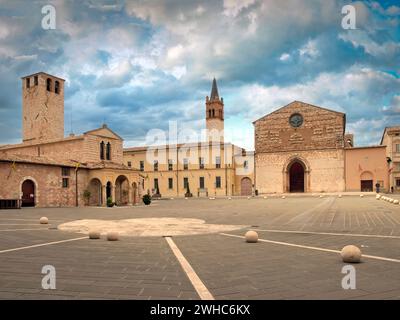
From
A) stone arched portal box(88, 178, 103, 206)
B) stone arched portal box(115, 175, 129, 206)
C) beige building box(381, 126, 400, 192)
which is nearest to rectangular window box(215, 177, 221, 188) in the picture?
stone arched portal box(115, 175, 129, 206)

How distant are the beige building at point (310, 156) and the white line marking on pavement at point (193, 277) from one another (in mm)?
44232

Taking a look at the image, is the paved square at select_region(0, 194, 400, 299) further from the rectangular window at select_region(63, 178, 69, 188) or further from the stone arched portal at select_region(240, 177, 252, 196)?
the stone arched portal at select_region(240, 177, 252, 196)

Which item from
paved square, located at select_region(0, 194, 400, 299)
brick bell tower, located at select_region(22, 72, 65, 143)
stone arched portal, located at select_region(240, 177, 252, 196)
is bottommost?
stone arched portal, located at select_region(240, 177, 252, 196)

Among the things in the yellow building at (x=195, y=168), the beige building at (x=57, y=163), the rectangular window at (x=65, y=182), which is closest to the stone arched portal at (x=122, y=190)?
the beige building at (x=57, y=163)

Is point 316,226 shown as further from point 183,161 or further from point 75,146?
point 183,161

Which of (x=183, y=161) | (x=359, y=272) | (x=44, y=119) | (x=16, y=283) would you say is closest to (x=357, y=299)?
(x=359, y=272)

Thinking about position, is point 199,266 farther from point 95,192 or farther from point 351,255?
point 95,192

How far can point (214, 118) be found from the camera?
76.7 meters

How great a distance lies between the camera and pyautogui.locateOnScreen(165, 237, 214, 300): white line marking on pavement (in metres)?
4.73

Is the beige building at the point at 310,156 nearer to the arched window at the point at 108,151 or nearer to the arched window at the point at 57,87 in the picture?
the arched window at the point at 108,151

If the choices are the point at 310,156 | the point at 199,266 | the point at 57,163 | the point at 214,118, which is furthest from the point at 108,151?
the point at 214,118

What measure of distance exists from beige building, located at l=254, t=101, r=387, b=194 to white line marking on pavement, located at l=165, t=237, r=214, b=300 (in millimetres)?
44232

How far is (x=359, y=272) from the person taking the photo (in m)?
5.91

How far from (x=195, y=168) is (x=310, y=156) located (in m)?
19.4
